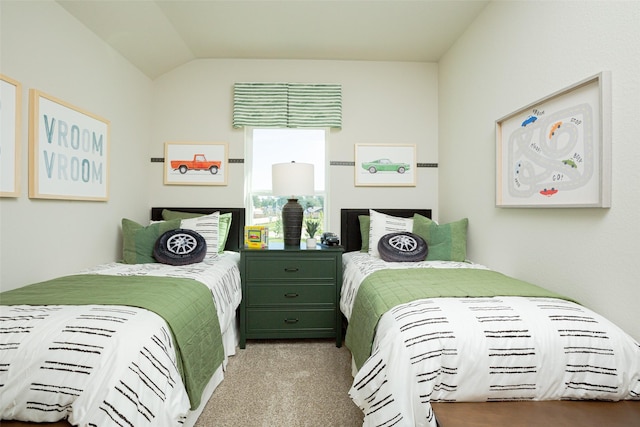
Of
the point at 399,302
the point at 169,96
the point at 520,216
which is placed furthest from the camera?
the point at 169,96

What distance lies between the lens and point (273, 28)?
272 cm

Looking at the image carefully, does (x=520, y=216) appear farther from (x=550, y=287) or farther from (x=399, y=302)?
(x=399, y=302)

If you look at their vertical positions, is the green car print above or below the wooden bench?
above

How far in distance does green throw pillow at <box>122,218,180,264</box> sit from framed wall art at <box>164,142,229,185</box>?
2.51 ft

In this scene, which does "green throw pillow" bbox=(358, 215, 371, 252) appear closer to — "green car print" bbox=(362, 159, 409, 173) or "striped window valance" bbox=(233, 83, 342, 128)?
"green car print" bbox=(362, 159, 409, 173)

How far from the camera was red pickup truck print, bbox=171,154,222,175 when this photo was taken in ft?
10.6

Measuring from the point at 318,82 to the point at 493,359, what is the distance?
2879 millimetres

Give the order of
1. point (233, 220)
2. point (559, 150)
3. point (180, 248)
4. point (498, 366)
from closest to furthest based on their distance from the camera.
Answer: point (498, 366)
point (559, 150)
point (180, 248)
point (233, 220)

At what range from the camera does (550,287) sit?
1.77m

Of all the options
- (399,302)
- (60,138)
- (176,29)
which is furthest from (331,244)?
(176,29)

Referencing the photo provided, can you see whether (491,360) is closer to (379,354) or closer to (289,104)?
(379,354)

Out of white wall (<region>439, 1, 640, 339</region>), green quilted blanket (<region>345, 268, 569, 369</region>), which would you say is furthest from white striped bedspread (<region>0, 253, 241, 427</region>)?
white wall (<region>439, 1, 640, 339</region>)

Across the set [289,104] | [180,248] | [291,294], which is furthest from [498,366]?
[289,104]

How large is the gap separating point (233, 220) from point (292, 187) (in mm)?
807
